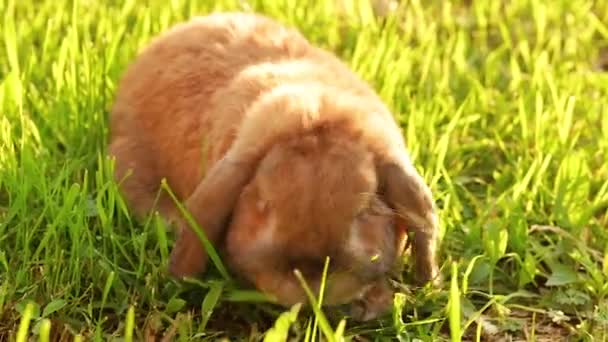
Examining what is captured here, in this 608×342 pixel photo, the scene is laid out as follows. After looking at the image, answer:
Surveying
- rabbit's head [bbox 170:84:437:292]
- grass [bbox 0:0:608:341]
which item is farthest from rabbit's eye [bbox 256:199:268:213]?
grass [bbox 0:0:608:341]

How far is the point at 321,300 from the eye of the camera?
2.84 metres

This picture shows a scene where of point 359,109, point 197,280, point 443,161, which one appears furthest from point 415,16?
point 197,280

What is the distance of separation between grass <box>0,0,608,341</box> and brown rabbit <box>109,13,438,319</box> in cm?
13

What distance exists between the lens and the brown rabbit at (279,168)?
286 cm

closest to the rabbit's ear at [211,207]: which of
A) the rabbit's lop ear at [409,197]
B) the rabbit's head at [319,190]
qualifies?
the rabbit's head at [319,190]

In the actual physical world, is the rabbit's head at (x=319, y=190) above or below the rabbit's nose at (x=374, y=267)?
above

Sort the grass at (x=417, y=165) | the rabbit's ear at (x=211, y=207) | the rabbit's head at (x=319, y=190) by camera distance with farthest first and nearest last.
→ the grass at (x=417, y=165) < the rabbit's ear at (x=211, y=207) < the rabbit's head at (x=319, y=190)

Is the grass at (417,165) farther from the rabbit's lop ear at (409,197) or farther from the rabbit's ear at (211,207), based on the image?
the rabbit's lop ear at (409,197)

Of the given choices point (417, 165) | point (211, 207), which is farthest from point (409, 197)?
point (417, 165)

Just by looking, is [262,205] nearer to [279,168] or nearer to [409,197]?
[279,168]

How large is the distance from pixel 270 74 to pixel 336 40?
1.56 m

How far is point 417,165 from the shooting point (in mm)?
3893

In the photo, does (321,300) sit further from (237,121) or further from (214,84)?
(214,84)

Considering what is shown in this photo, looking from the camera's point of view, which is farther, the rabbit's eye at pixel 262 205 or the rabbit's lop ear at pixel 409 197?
the rabbit's lop ear at pixel 409 197
